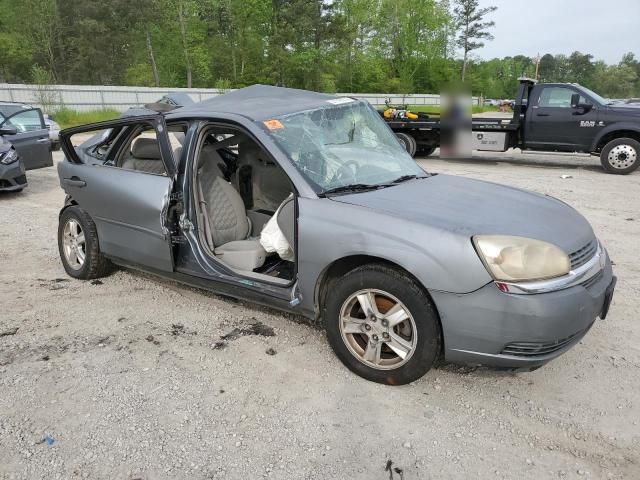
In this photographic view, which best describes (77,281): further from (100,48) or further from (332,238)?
(100,48)

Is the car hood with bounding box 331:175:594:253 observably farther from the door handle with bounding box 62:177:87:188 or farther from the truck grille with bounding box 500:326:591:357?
the door handle with bounding box 62:177:87:188

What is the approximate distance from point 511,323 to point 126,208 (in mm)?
2906

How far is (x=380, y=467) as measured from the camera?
2334 millimetres

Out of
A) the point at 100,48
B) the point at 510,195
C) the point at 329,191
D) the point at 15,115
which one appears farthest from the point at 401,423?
the point at 100,48

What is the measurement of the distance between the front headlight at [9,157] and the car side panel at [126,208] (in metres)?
4.32

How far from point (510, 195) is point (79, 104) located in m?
30.4

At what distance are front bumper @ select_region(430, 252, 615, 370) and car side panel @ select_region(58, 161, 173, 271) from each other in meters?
2.12

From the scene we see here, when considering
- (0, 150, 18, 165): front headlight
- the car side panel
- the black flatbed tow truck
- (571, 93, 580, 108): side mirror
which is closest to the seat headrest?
the car side panel

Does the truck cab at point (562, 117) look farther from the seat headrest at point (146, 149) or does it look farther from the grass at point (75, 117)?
the grass at point (75, 117)

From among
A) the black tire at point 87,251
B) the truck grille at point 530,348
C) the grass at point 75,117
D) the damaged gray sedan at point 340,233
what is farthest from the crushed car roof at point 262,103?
the grass at point 75,117

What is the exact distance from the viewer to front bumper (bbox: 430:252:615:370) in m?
2.48

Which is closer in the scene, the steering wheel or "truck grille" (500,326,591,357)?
"truck grille" (500,326,591,357)

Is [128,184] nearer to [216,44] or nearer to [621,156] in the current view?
[621,156]

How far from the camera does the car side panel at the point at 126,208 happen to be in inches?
148
